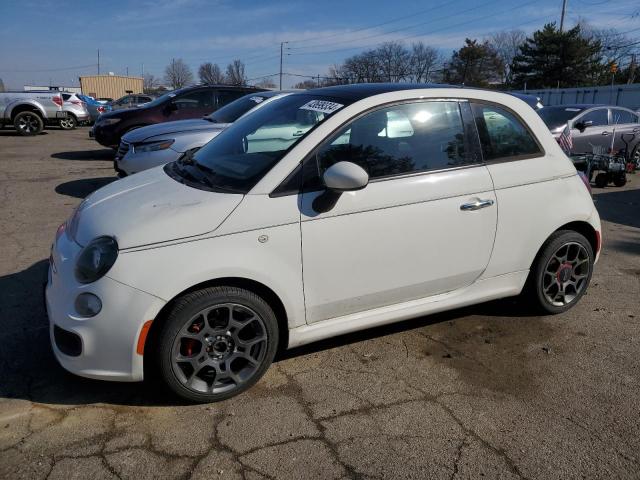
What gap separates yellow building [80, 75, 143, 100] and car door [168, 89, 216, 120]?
188 feet

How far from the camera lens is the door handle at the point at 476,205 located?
132 inches

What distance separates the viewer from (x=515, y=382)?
3.16 metres

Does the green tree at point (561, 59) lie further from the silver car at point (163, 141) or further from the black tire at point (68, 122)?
the silver car at point (163, 141)

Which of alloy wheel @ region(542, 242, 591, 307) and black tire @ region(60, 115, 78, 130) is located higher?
black tire @ region(60, 115, 78, 130)

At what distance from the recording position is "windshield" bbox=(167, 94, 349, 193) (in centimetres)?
305

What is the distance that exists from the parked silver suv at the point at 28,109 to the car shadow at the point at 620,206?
17.2 meters

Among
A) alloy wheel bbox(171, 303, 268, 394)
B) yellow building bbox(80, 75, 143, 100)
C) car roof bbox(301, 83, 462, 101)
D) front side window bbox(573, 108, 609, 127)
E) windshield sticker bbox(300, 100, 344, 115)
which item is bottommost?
alloy wheel bbox(171, 303, 268, 394)

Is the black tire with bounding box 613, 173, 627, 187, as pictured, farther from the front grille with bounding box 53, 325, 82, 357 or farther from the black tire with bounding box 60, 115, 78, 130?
the black tire with bounding box 60, 115, 78, 130

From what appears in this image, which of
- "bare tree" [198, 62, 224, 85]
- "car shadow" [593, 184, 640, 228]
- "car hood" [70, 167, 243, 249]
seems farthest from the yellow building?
"car hood" [70, 167, 243, 249]

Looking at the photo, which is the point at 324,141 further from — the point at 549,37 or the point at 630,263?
the point at 549,37

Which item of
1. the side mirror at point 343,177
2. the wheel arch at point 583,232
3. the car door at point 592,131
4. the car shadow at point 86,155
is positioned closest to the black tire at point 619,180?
the car door at point 592,131

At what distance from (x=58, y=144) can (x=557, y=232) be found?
605 inches

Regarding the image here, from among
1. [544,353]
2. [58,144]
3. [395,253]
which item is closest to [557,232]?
[544,353]

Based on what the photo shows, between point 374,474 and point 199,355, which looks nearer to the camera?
point 374,474
